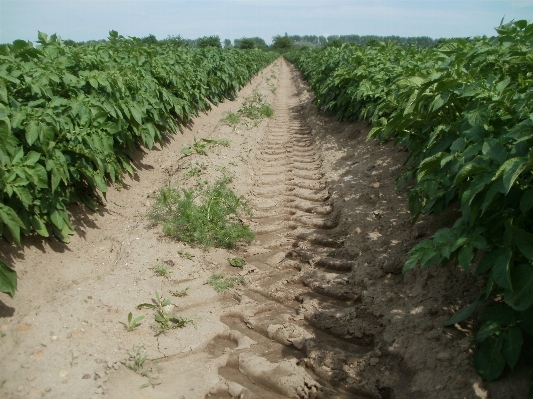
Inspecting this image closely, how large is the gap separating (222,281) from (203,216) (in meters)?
0.98

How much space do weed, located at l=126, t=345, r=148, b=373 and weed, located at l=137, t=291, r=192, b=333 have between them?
0.95ft

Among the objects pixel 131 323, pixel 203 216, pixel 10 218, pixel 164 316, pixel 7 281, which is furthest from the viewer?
pixel 203 216

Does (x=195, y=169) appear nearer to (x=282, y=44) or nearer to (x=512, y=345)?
(x=512, y=345)

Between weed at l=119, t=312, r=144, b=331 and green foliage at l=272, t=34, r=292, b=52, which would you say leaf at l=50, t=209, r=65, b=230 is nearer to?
weed at l=119, t=312, r=144, b=331

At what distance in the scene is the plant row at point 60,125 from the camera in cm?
350

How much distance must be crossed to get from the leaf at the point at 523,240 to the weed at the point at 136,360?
230cm

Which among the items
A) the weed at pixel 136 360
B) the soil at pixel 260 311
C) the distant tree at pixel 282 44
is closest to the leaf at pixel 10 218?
the soil at pixel 260 311

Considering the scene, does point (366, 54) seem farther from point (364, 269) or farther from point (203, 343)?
point (203, 343)

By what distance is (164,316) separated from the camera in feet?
11.9

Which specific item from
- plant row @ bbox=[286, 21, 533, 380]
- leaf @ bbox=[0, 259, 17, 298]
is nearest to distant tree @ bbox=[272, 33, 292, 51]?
plant row @ bbox=[286, 21, 533, 380]

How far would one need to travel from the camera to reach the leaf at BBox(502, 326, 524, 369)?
2.35 metres

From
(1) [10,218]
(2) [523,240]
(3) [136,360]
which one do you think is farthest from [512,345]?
(1) [10,218]

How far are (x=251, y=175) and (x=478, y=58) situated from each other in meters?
3.86

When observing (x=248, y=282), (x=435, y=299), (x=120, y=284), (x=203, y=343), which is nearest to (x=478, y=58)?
(x=435, y=299)
